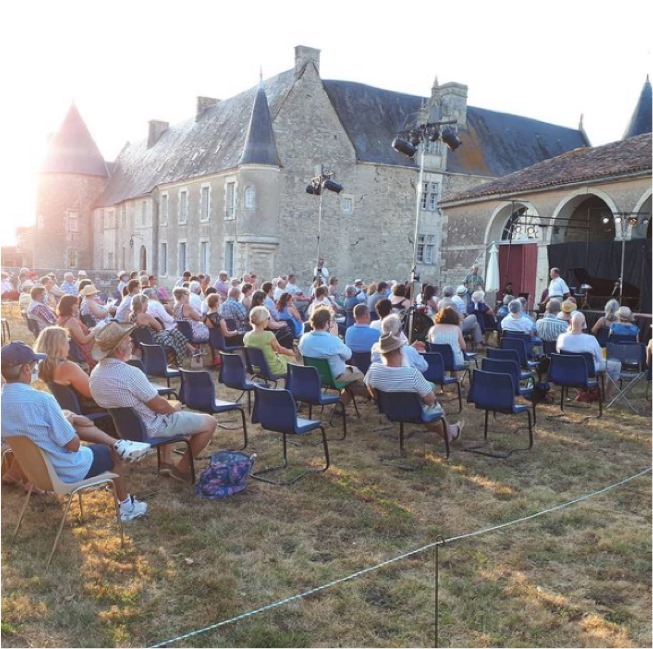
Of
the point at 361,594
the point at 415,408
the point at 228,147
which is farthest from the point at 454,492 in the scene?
the point at 228,147

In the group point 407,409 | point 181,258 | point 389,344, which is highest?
point 181,258

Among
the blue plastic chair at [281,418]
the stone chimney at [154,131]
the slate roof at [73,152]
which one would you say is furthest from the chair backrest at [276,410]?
the slate roof at [73,152]

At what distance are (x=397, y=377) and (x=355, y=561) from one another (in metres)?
2.21

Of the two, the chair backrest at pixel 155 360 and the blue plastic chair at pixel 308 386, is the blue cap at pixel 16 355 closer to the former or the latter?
the blue plastic chair at pixel 308 386

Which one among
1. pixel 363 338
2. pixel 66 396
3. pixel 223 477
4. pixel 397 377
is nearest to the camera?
pixel 223 477

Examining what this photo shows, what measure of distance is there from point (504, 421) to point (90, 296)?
6976 mm

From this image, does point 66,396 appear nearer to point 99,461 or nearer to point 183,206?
point 99,461

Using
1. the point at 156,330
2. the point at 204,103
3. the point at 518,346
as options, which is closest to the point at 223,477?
the point at 156,330

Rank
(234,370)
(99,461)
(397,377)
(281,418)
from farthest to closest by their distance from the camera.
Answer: (234,370) → (397,377) → (281,418) → (99,461)

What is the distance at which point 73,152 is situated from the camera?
43.0m

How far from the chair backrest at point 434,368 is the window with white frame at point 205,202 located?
23897 millimetres

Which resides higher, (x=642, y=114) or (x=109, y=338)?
(x=642, y=114)

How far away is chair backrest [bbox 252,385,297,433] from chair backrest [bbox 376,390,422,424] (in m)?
0.94

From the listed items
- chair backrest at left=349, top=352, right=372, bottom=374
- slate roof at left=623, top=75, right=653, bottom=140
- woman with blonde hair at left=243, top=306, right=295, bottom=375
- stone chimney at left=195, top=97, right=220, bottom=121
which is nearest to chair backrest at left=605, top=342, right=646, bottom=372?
chair backrest at left=349, top=352, right=372, bottom=374
